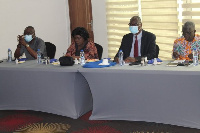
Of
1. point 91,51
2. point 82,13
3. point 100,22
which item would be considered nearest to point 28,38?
point 91,51

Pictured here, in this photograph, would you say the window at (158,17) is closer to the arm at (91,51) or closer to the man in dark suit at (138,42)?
the man in dark suit at (138,42)

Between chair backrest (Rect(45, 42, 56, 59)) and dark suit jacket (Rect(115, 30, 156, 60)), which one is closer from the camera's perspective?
dark suit jacket (Rect(115, 30, 156, 60))

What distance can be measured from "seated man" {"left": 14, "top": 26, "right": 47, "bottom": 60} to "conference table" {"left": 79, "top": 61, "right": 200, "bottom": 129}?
1.25 meters

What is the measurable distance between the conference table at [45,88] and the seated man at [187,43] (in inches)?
48.8

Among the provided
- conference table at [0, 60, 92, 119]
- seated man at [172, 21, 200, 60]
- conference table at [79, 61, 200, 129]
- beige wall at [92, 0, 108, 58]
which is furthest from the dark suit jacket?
beige wall at [92, 0, 108, 58]

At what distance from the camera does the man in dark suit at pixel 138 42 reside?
428 centimetres

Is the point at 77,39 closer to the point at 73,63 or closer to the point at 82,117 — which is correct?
the point at 73,63

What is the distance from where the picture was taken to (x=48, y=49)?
17.0ft

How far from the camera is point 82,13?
25.3ft

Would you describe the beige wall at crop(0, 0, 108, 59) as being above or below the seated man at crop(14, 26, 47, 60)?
above

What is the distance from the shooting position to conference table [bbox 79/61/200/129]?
3.40 metres

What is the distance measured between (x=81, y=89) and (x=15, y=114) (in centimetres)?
111

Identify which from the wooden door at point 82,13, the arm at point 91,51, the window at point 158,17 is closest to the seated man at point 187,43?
the arm at point 91,51

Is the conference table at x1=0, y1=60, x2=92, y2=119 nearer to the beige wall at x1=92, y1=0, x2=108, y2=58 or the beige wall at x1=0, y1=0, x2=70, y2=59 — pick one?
the beige wall at x1=0, y1=0, x2=70, y2=59
